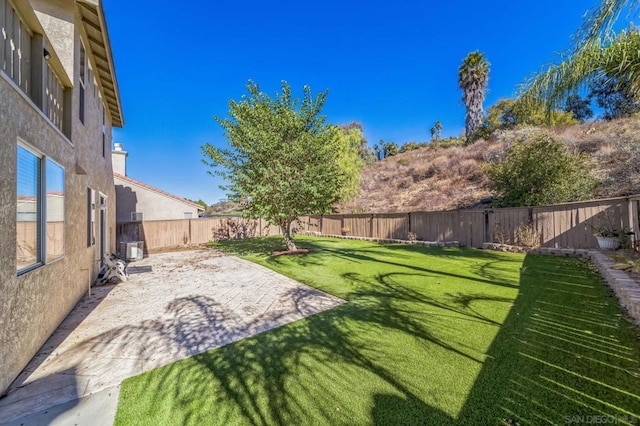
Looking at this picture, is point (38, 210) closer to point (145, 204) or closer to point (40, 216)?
point (40, 216)

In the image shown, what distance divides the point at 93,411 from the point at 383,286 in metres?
4.87

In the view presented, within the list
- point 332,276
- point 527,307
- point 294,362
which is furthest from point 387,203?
point 294,362

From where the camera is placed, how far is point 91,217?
629cm

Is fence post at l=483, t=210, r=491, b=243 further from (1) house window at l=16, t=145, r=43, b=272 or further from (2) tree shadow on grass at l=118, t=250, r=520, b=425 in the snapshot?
(1) house window at l=16, t=145, r=43, b=272

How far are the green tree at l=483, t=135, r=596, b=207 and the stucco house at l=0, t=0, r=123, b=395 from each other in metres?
14.6

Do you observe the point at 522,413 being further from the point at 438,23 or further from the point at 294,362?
the point at 438,23

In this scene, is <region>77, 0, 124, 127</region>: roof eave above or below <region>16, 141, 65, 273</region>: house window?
above

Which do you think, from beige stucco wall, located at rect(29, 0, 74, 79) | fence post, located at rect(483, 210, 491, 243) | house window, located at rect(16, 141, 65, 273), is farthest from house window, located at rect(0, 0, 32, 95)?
fence post, located at rect(483, 210, 491, 243)

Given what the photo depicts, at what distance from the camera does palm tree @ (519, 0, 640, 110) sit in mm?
4266

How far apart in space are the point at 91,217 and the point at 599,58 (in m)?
10.6

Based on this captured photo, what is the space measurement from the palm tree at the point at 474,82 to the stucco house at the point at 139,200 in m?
25.9

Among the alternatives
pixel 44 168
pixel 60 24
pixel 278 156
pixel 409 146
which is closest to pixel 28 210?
pixel 44 168

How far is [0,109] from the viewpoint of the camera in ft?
8.16

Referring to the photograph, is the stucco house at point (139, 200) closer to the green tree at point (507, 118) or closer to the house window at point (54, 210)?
the house window at point (54, 210)
